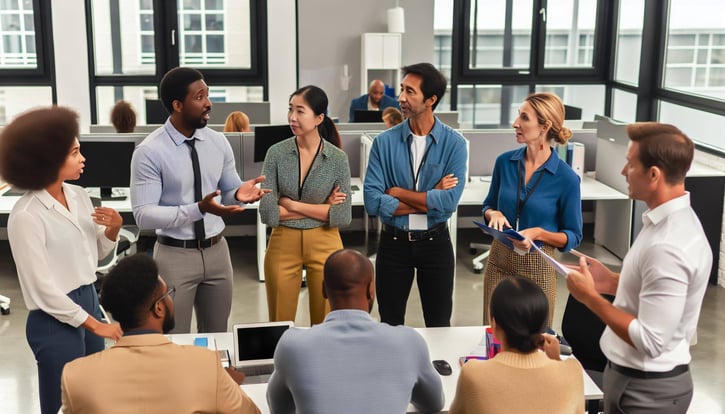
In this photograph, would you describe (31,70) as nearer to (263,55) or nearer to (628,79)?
(263,55)

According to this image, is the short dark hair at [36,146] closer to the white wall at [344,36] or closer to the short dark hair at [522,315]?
the short dark hair at [522,315]

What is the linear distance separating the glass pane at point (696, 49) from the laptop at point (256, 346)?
513cm

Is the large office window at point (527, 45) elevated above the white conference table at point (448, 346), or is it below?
above

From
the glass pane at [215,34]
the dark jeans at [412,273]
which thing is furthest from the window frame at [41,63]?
the dark jeans at [412,273]

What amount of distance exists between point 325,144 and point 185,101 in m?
0.67

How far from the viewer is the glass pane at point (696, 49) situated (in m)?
6.93

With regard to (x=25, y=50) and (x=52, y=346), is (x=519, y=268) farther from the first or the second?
Answer: (x=25, y=50)

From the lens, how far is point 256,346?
295cm

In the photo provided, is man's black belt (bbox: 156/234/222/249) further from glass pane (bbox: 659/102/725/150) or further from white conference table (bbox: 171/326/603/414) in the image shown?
glass pane (bbox: 659/102/725/150)

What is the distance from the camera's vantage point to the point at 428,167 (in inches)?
146

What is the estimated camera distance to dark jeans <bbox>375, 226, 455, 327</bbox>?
144 inches

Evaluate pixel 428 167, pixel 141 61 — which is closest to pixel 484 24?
pixel 141 61

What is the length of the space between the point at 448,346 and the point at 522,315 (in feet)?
3.12

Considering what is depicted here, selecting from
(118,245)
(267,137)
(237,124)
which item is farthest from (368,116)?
(118,245)
